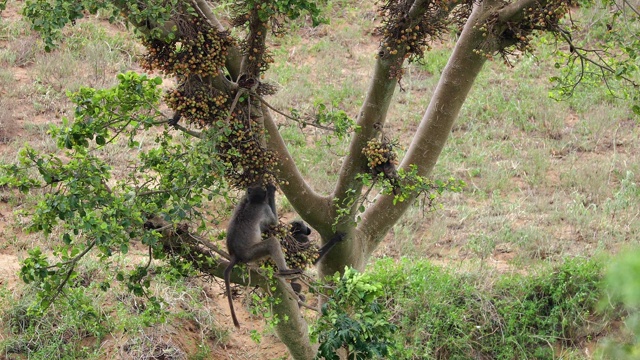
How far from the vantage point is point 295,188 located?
21.9 feet

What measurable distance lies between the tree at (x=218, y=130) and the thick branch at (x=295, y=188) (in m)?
0.01

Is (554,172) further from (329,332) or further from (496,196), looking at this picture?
(329,332)

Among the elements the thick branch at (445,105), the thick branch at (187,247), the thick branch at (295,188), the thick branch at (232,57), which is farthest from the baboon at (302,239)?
the thick branch at (232,57)

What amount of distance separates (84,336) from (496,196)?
566 cm

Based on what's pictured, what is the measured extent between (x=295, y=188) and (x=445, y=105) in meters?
1.47

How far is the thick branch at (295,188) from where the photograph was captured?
634cm

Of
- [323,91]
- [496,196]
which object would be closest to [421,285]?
[496,196]

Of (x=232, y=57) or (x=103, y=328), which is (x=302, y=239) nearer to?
(x=103, y=328)

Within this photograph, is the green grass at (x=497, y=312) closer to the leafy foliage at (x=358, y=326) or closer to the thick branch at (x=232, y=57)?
the leafy foliage at (x=358, y=326)

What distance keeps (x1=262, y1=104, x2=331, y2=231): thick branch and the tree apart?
1 centimetres

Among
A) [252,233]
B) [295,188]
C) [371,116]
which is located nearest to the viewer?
[371,116]

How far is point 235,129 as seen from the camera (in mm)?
5199

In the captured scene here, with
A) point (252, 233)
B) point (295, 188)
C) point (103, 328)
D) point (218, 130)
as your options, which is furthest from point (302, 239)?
point (218, 130)

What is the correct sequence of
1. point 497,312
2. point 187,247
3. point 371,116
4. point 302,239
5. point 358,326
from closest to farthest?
point 358,326, point 187,247, point 371,116, point 302,239, point 497,312
